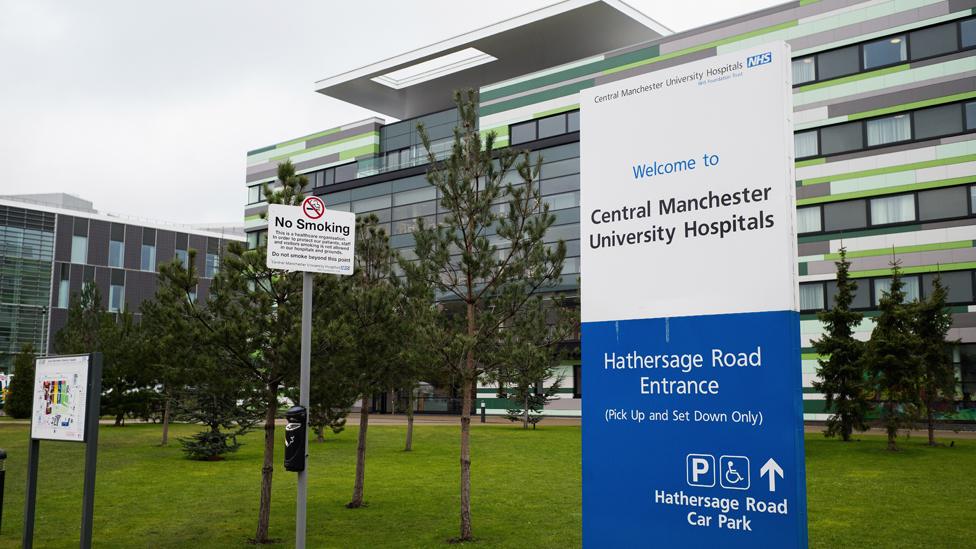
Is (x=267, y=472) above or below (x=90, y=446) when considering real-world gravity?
below

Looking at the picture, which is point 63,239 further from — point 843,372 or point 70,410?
point 70,410

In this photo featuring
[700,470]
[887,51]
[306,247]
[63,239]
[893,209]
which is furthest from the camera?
[63,239]

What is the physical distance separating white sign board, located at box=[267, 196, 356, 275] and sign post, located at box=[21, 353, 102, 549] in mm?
3168

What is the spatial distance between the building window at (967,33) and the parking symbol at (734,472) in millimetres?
39442

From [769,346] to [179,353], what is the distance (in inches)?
357

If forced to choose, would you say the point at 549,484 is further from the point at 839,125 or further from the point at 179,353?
the point at 839,125

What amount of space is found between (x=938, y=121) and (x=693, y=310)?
38.5 m

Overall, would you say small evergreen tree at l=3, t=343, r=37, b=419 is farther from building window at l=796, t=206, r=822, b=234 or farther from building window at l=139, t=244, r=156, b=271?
building window at l=796, t=206, r=822, b=234

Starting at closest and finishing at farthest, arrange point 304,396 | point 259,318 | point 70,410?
point 304,396, point 70,410, point 259,318

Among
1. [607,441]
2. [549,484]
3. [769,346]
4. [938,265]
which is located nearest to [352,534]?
[549,484]

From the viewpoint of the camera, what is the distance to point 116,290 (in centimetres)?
7831

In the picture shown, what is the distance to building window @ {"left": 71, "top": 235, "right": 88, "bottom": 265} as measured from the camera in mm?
75500

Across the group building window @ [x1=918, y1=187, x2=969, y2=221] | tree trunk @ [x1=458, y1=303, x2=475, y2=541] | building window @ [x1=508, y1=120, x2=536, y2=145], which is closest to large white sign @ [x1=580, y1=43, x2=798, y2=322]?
tree trunk @ [x1=458, y1=303, x2=475, y2=541]

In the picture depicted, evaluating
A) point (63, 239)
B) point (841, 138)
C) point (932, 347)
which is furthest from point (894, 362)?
point (63, 239)
